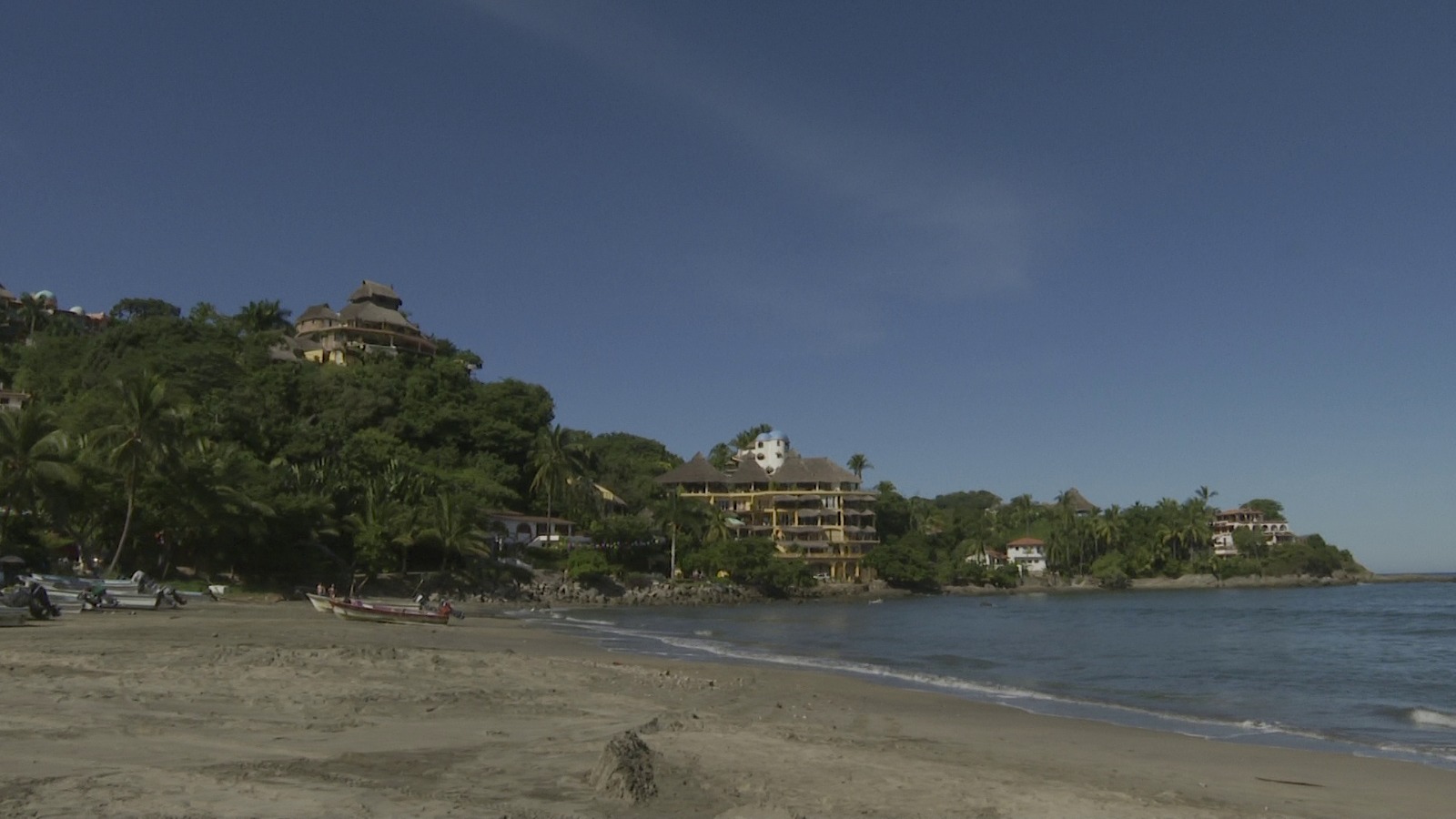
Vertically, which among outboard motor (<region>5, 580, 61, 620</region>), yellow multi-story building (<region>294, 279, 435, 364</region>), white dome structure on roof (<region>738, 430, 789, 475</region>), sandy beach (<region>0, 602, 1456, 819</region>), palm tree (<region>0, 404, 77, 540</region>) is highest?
yellow multi-story building (<region>294, 279, 435, 364</region>)

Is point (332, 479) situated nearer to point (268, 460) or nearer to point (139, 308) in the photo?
point (268, 460)

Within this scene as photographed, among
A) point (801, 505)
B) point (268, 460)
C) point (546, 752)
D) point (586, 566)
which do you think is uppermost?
point (268, 460)

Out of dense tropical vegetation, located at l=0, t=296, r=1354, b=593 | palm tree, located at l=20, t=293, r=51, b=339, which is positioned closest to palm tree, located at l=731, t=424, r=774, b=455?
dense tropical vegetation, located at l=0, t=296, r=1354, b=593

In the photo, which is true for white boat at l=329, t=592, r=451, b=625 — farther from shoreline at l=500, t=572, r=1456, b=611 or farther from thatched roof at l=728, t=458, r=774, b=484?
thatched roof at l=728, t=458, r=774, b=484

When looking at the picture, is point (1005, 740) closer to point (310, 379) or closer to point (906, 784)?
point (906, 784)

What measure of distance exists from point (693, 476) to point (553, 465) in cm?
2725

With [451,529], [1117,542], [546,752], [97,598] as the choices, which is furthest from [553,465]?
[1117,542]

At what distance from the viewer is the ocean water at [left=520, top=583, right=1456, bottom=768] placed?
A: 57.9 ft

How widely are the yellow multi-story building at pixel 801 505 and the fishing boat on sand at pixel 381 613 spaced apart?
217ft

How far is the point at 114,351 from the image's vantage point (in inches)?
2933

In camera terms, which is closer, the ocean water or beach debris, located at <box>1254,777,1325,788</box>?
beach debris, located at <box>1254,777,1325,788</box>

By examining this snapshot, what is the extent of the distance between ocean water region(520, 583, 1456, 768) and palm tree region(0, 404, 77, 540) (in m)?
22.1

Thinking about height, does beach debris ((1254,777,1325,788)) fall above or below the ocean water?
above

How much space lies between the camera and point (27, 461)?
38562 millimetres
